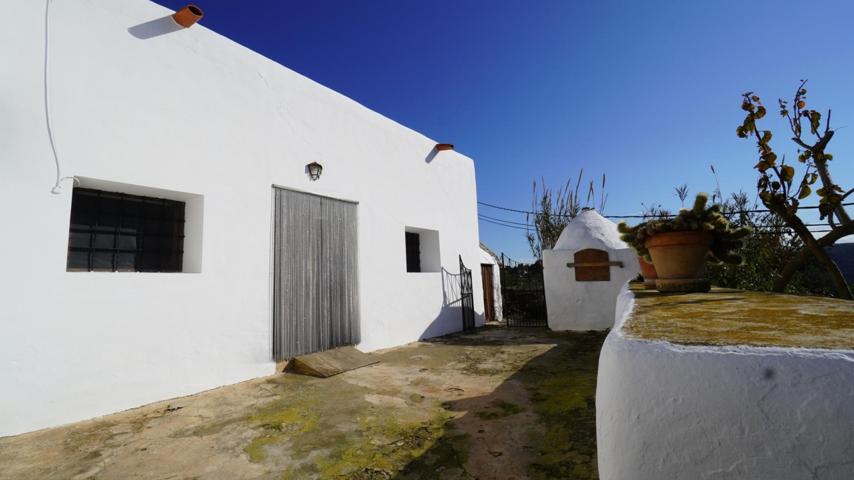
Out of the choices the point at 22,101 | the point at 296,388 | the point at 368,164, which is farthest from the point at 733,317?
the point at 368,164

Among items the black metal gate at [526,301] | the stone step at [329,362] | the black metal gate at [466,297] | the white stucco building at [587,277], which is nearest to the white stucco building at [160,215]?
the stone step at [329,362]

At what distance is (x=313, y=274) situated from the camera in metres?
5.70

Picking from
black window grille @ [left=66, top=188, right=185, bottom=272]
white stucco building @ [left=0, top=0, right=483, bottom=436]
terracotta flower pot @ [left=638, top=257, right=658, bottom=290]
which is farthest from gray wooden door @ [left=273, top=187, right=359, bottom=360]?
terracotta flower pot @ [left=638, top=257, right=658, bottom=290]

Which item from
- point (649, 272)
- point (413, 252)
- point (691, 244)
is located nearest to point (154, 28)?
point (413, 252)

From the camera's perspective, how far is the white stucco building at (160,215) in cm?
338

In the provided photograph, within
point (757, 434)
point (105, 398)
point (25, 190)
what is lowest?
point (105, 398)

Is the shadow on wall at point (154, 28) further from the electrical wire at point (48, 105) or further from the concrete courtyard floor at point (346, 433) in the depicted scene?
the concrete courtyard floor at point (346, 433)

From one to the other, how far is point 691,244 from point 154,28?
19.3 feet

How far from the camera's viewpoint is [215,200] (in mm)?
4633

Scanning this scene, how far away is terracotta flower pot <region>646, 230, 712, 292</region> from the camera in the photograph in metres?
2.72

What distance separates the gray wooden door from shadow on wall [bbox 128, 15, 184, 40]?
2.21 metres

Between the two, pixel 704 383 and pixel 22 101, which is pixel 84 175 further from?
pixel 704 383

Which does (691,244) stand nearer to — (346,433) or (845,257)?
(346,433)

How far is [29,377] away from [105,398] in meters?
0.61
